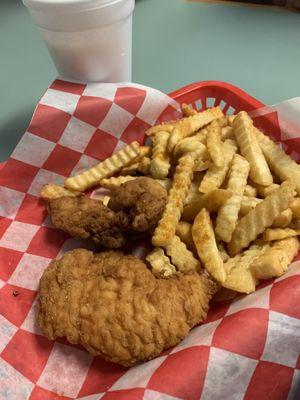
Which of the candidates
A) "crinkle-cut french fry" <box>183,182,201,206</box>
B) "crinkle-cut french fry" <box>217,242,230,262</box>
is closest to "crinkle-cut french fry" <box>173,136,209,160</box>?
"crinkle-cut french fry" <box>183,182,201,206</box>

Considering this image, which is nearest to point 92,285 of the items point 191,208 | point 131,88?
point 191,208

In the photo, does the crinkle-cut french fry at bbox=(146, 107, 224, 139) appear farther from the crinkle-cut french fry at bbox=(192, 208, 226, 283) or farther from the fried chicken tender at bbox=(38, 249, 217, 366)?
the fried chicken tender at bbox=(38, 249, 217, 366)

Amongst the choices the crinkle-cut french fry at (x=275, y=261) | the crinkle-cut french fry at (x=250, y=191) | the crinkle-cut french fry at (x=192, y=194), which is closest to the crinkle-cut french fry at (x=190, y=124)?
the crinkle-cut french fry at (x=192, y=194)

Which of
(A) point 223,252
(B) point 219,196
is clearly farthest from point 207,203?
(A) point 223,252

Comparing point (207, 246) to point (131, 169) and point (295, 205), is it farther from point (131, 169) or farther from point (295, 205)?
point (131, 169)

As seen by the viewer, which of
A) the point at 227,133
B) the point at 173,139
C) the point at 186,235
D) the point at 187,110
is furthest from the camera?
the point at 187,110

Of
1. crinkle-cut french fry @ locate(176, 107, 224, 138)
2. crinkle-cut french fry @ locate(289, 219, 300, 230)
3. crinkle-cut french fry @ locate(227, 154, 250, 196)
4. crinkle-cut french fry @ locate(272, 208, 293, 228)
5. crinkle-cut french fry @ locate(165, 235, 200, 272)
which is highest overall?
crinkle-cut french fry @ locate(176, 107, 224, 138)

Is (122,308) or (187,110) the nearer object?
(122,308)

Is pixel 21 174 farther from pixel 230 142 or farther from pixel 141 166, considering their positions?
pixel 230 142
